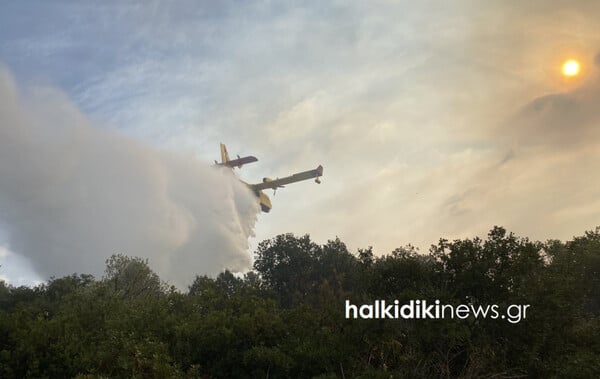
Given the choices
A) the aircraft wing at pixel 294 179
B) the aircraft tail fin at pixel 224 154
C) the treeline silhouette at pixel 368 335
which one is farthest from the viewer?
the aircraft tail fin at pixel 224 154

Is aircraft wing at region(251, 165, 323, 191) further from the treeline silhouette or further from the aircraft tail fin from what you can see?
the treeline silhouette

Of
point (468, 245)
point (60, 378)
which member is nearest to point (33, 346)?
point (60, 378)

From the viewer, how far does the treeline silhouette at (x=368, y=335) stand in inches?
768

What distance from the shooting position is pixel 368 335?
2036 centimetres

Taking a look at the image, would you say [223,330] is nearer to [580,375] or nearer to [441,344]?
[441,344]

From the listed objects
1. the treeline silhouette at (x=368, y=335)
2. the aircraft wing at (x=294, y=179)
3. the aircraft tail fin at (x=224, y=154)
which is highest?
the aircraft tail fin at (x=224, y=154)

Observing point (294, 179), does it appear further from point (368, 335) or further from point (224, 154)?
point (368, 335)

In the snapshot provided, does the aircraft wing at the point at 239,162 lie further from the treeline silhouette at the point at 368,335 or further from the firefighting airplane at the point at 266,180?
the treeline silhouette at the point at 368,335

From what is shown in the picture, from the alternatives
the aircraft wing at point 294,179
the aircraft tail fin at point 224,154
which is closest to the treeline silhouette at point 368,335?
the aircraft wing at point 294,179

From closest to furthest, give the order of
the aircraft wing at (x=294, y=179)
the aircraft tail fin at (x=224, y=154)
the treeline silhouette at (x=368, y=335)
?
the treeline silhouette at (x=368, y=335) < the aircraft wing at (x=294, y=179) < the aircraft tail fin at (x=224, y=154)

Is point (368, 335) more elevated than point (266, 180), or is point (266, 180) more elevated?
point (266, 180)

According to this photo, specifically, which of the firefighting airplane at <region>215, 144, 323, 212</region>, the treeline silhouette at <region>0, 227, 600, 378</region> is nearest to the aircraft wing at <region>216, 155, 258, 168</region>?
the firefighting airplane at <region>215, 144, 323, 212</region>

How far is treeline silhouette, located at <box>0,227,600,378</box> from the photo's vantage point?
64.0 feet

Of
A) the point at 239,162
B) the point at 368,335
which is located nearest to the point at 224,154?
the point at 239,162
